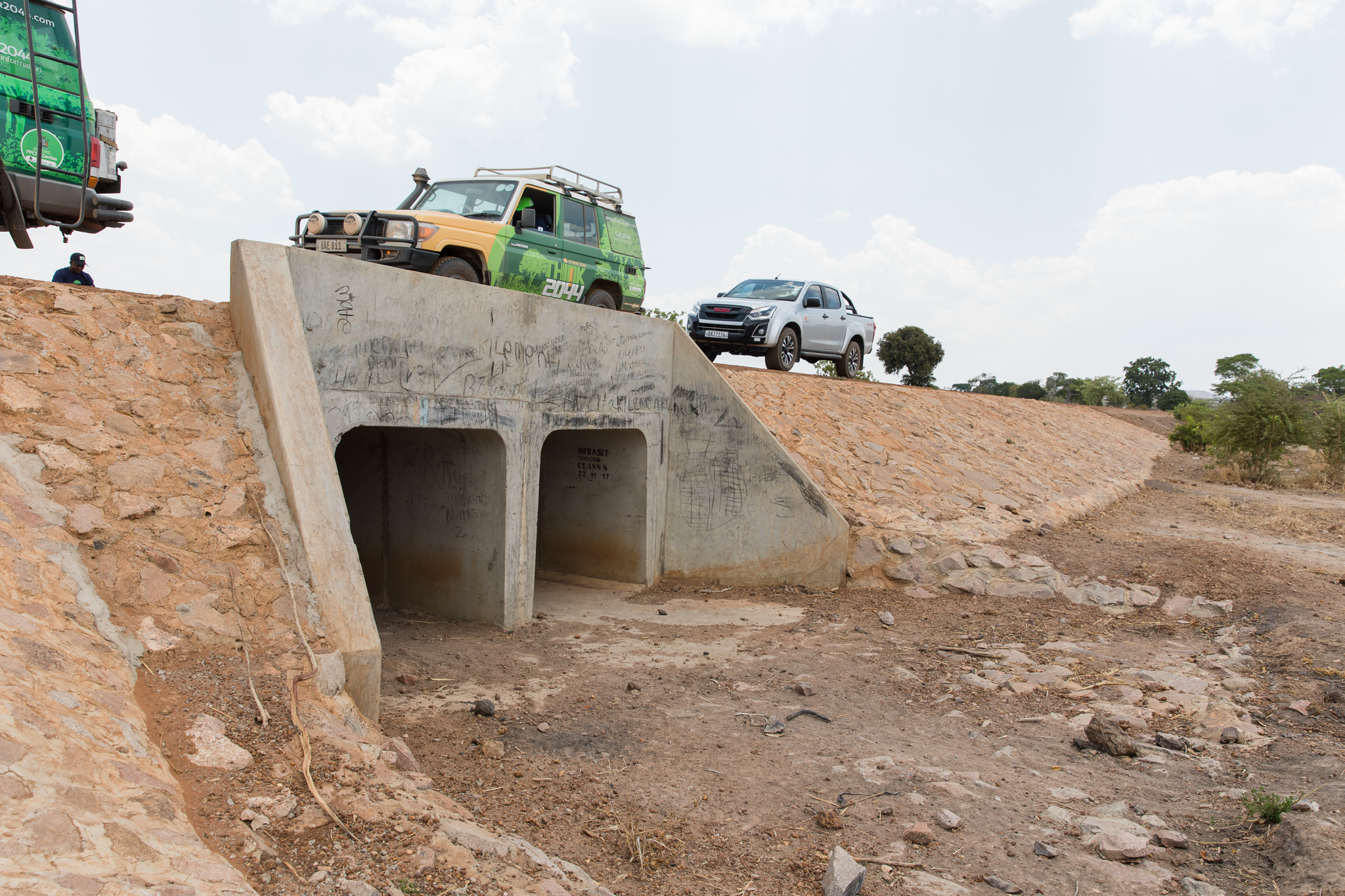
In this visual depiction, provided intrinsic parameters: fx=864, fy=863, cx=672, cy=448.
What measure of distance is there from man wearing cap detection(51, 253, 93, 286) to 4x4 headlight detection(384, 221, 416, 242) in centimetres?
292

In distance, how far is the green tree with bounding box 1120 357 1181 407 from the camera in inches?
2478

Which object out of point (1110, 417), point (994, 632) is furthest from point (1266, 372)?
point (994, 632)

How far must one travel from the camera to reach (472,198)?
10.4 m

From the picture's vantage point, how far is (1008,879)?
13.7 feet

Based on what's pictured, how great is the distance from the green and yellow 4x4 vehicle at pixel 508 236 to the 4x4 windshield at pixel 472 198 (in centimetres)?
1

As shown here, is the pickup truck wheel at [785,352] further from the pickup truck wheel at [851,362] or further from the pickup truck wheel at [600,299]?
the pickup truck wheel at [600,299]

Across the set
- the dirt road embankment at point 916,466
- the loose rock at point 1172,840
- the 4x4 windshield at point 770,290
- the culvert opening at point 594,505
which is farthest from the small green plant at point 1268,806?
the 4x4 windshield at point 770,290

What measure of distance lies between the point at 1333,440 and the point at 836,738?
18.9 metres

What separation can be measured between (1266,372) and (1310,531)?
30.3ft

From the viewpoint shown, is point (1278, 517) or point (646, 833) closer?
point (646, 833)

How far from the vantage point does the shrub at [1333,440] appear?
1894 cm

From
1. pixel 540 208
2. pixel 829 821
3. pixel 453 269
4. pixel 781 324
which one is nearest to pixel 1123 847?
pixel 829 821

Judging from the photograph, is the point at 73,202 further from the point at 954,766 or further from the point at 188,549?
the point at 954,766

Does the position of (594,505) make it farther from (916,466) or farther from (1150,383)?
(1150,383)
